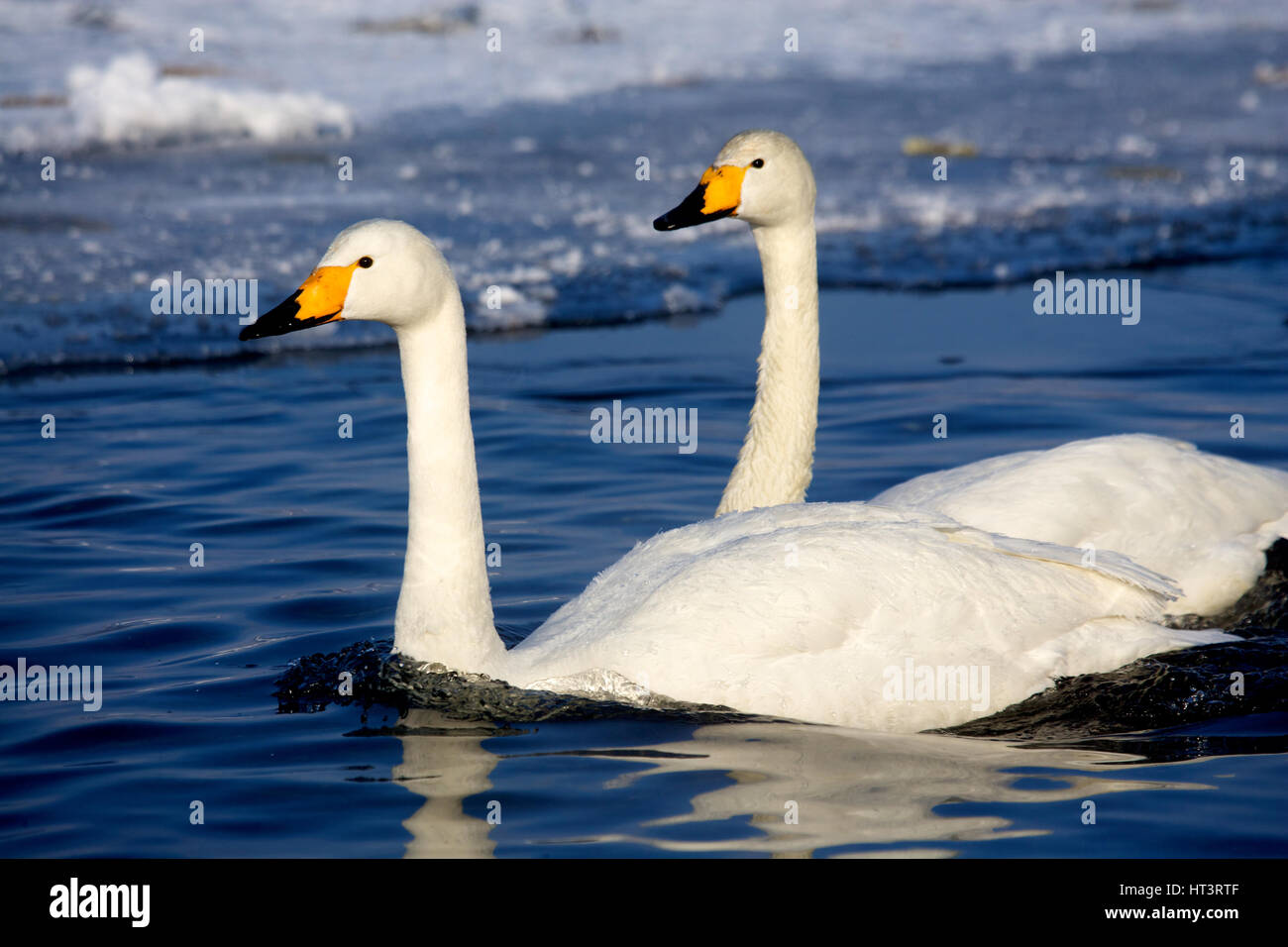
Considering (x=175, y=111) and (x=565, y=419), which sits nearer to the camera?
(x=565, y=419)

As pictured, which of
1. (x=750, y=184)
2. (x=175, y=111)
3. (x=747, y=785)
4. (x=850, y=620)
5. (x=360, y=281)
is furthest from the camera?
(x=175, y=111)

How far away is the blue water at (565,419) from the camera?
4832 mm

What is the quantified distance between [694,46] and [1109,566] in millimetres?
20584

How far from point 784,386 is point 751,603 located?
2016 mm

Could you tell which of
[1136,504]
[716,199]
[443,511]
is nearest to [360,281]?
[443,511]

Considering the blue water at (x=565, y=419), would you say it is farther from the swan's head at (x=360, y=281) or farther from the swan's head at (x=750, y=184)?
the swan's head at (x=750, y=184)

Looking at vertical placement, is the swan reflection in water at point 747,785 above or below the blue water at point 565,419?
below

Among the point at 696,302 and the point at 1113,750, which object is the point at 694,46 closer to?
the point at 696,302

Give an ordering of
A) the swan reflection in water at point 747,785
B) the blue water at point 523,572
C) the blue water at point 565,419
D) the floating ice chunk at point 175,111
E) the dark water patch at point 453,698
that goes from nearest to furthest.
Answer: the swan reflection in water at point 747,785 < the blue water at point 523,572 < the blue water at point 565,419 < the dark water patch at point 453,698 < the floating ice chunk at point 175,111

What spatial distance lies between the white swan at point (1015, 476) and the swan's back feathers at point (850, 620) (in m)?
0.74

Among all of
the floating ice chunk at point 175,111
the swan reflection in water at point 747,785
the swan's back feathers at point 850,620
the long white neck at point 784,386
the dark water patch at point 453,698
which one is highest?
the floating ice chunk at point 175,111

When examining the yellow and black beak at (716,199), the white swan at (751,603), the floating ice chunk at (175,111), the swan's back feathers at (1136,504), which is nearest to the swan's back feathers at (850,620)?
Answer: the white swan at (751,603)

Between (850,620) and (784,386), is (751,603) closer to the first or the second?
(850,620)

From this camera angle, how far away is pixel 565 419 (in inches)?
392
